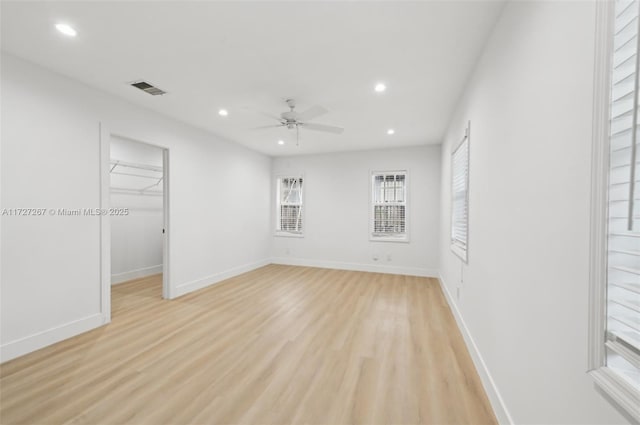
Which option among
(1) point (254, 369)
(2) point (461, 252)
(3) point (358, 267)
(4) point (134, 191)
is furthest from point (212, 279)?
(2) point (461, 252)

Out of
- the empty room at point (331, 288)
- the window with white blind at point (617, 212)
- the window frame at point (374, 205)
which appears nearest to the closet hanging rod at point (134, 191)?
the empty room at point (331, 288)

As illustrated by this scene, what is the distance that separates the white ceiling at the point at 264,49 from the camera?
6.01ft

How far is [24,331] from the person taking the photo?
241cm

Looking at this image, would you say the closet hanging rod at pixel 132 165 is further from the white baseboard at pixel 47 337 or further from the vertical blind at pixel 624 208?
the vertical blind at pixel 624 208

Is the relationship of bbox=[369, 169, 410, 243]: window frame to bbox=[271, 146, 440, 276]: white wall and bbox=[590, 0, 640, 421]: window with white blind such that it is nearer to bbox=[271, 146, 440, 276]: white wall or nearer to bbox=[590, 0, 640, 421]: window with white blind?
bbox=[271, 146, 440, 276]: white wall

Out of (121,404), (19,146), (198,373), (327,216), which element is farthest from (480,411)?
(327,216)

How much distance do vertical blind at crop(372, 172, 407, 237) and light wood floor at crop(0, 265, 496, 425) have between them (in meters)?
2.23

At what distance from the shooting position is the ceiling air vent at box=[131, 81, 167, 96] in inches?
112

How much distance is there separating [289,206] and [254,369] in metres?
4.63

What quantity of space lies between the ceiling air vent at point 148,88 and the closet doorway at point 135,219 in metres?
1.55

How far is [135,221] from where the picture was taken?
518 centimetres

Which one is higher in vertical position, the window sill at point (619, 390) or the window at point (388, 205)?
the window at point (388, 205)

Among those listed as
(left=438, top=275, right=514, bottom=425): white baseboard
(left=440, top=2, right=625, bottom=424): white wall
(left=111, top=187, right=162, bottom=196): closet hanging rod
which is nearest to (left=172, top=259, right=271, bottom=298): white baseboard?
(left=111, top=187, right=162, bottom=196): closet hanging rod

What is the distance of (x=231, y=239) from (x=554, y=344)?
486 cm
